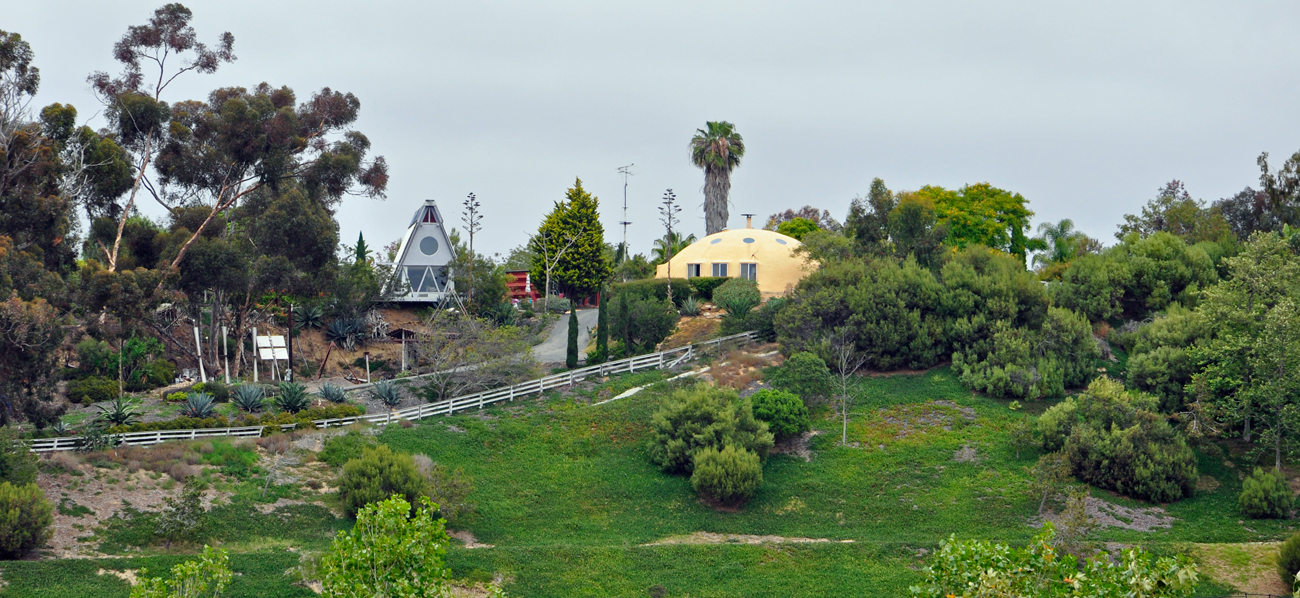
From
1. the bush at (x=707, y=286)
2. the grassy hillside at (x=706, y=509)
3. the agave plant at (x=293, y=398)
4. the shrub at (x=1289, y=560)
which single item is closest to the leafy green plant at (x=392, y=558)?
the grassy hillside at (x=706, y=509)

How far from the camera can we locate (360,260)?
60500 mm

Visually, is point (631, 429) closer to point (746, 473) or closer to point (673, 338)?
point (746, 473)

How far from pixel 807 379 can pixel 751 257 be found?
Answer: 22.7 metres

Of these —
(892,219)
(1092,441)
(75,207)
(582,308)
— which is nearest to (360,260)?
(582,308)

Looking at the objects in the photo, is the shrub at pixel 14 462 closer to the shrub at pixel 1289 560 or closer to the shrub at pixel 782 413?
the shrub at pixel 782 413

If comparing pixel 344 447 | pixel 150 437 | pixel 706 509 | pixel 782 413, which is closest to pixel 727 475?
pixel 706 509

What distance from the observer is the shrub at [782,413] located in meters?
36.1

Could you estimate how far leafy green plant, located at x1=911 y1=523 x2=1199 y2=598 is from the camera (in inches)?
490

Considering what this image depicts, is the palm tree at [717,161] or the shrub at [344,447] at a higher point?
the palm tree at [717,161]

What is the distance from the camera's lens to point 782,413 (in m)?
36.1

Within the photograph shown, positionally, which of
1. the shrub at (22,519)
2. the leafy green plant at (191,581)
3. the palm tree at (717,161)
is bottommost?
the shrub at (22,519)

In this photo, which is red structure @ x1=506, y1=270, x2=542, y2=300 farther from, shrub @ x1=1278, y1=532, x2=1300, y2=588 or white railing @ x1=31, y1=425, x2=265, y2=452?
shrub @ x1=1278, y1=532, x2=1300, y2=588

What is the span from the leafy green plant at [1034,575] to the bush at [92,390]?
34.5 metres

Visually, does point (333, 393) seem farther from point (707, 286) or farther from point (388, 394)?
point (707, 286)
